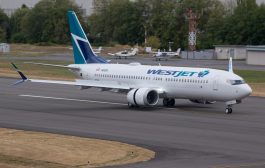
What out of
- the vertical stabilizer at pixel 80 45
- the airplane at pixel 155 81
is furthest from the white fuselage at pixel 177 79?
the vertical stabilizer at pixel 80 45

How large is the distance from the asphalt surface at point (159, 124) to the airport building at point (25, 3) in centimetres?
12196

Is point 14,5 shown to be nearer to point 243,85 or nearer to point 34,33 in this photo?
point 34,33

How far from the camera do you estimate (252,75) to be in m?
79.4

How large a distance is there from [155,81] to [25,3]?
5435 inches

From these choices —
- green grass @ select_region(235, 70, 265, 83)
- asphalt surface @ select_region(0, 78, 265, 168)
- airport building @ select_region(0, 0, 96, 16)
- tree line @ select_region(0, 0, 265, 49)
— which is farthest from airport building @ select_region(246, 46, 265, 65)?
airport building @ select_region(0, 0, 96, 16)

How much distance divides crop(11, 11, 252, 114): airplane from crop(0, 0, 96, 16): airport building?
12388 cm

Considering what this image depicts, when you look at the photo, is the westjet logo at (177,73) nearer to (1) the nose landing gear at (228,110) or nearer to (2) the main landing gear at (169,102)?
(2) the main landing gear at (169,102)

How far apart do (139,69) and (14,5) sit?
139 meters

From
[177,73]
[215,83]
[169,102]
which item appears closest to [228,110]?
[215,83]

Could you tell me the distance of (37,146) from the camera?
32.4 meters

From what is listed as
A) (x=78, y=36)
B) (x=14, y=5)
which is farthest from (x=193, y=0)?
(x=78, y=36)

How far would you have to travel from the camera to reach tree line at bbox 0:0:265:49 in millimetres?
131625

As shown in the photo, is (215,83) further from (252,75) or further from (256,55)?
(256,55)

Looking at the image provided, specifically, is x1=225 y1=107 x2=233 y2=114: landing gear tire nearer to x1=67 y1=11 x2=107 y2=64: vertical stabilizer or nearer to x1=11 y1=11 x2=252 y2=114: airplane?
x1=11 y1=11 x2=252 y2=114: airplane
